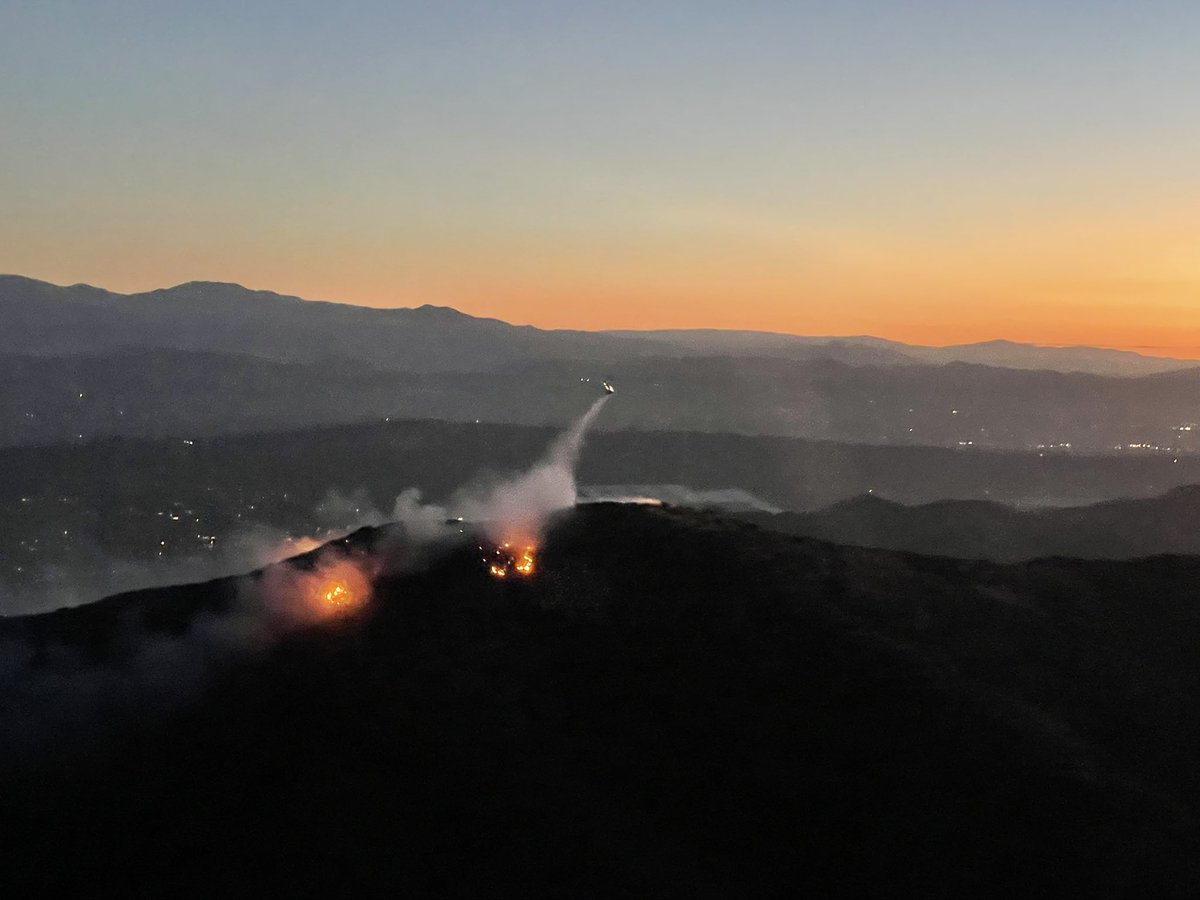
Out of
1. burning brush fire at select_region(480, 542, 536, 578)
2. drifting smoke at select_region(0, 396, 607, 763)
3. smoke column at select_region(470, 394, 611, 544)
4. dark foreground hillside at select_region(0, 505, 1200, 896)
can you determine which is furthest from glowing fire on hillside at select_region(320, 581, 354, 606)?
smoke column at select_region(470, 394, 611, 544)

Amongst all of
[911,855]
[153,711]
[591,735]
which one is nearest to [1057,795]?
[911,855]

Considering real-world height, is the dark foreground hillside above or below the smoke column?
below

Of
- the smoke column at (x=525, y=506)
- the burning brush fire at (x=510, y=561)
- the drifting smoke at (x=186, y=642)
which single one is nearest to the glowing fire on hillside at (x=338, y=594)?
the drifting smoke at (x=186, y=642)

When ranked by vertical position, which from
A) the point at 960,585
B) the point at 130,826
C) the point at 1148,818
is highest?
the point at 960,585

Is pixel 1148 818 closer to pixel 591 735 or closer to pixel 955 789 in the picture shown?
pixel 955 789

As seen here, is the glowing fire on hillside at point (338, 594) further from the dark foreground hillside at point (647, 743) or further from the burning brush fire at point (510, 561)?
the burning brush fire at point (510, 561)

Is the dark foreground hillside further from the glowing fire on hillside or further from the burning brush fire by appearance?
the glowing fire on hillside
